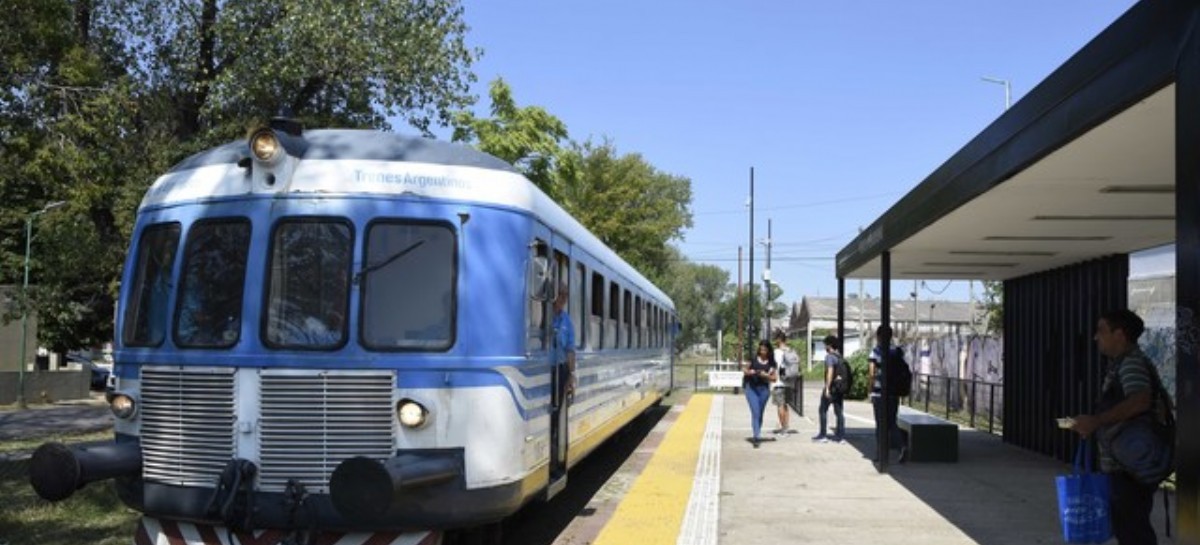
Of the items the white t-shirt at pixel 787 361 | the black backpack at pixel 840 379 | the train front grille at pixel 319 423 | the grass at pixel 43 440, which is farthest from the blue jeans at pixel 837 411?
the train front grille at pixel 319 423

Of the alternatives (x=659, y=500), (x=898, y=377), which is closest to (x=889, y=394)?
(x=898, y=377)

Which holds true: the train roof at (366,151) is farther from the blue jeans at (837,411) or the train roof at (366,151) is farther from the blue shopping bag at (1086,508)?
the blue jeans at (837,411)

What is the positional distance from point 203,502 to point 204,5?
14924 millimetres

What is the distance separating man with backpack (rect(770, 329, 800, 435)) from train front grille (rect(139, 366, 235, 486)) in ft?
39.0

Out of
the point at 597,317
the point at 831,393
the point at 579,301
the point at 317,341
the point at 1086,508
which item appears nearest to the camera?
the point at 1086,508

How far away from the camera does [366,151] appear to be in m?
6.36

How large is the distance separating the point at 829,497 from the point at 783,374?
288 inches

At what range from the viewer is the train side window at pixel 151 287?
6.38m

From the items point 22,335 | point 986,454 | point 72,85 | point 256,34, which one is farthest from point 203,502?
point 22,335

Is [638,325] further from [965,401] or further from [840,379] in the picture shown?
[965,401]

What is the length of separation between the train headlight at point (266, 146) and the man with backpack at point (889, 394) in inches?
319

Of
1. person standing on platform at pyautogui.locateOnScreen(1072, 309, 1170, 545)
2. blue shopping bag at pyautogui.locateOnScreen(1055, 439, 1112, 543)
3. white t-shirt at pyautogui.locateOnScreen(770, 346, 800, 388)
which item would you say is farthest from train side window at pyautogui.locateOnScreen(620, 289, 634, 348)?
person standing on platform at pyautogui.locateOnScreen(1072, 309, 1170, 545)

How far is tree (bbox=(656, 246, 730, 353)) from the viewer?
84494 mm

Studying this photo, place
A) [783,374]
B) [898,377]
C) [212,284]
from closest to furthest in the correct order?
[212,284]
[898,377]
[783,374]
